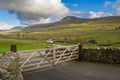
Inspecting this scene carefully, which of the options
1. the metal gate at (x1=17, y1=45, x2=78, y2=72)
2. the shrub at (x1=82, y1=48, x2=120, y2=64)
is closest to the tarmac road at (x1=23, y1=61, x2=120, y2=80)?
the metal gate at (x1=17, y1=45, x2=78, y2=72)

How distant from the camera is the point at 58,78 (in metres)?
12.8

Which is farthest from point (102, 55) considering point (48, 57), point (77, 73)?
point (77, 73)

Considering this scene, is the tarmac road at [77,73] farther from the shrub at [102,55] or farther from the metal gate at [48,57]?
the shrub at [102,55]

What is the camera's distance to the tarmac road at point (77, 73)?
13008 mm

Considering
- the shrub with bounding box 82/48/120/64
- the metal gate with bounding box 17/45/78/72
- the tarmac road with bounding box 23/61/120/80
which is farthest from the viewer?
the shrub with bounding box 82/48/120/64

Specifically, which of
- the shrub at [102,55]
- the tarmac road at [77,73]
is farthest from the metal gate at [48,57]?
the shrub at [102,55]

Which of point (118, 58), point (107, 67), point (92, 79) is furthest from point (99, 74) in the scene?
point (118, 58)

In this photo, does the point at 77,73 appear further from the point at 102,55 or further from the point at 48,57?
the point at 102,55

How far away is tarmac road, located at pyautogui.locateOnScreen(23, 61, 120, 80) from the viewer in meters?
13.0

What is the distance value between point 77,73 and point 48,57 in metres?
3.31

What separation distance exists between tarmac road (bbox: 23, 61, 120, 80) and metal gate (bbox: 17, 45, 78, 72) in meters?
0.59

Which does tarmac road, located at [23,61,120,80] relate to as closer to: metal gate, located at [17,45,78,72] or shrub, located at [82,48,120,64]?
metal gate, located at [17,45,78,72]

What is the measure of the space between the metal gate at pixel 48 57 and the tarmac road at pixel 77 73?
59cm

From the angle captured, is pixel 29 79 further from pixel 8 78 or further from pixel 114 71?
pixel 114 71
